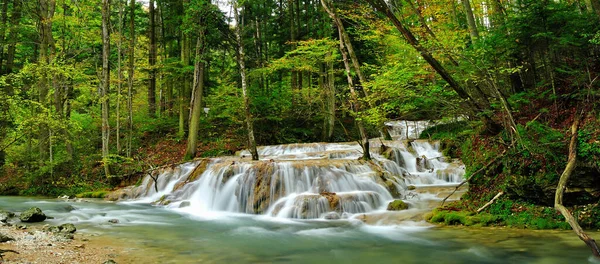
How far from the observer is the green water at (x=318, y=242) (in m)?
5.53

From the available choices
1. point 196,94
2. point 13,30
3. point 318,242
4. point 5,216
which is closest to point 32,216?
point 5,216

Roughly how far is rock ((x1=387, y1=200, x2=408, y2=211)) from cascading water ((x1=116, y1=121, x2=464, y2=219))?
1.07 feet

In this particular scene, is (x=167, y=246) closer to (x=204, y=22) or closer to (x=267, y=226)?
(x=267, y=226)

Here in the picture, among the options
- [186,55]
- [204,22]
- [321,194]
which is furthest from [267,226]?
[186,55]

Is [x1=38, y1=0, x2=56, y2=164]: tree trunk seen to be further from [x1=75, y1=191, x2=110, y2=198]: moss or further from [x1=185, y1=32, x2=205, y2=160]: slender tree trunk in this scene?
[x1=185, y1=32, x2=205, y2=160]: slender tree trunk

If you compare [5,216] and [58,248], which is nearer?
[58,248]

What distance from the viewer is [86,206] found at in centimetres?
1094

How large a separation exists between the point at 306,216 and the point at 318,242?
7.32 ft

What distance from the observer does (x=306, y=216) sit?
8.98 meters

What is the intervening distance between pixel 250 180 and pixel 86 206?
5061mm

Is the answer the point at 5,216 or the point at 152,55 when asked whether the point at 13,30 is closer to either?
the point at 152,55

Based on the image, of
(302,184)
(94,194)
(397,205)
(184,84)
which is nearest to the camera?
(397,205)

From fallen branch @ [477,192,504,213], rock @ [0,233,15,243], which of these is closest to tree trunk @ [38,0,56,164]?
rock @ [0,233,15,243]

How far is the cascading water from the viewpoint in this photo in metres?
9.29
